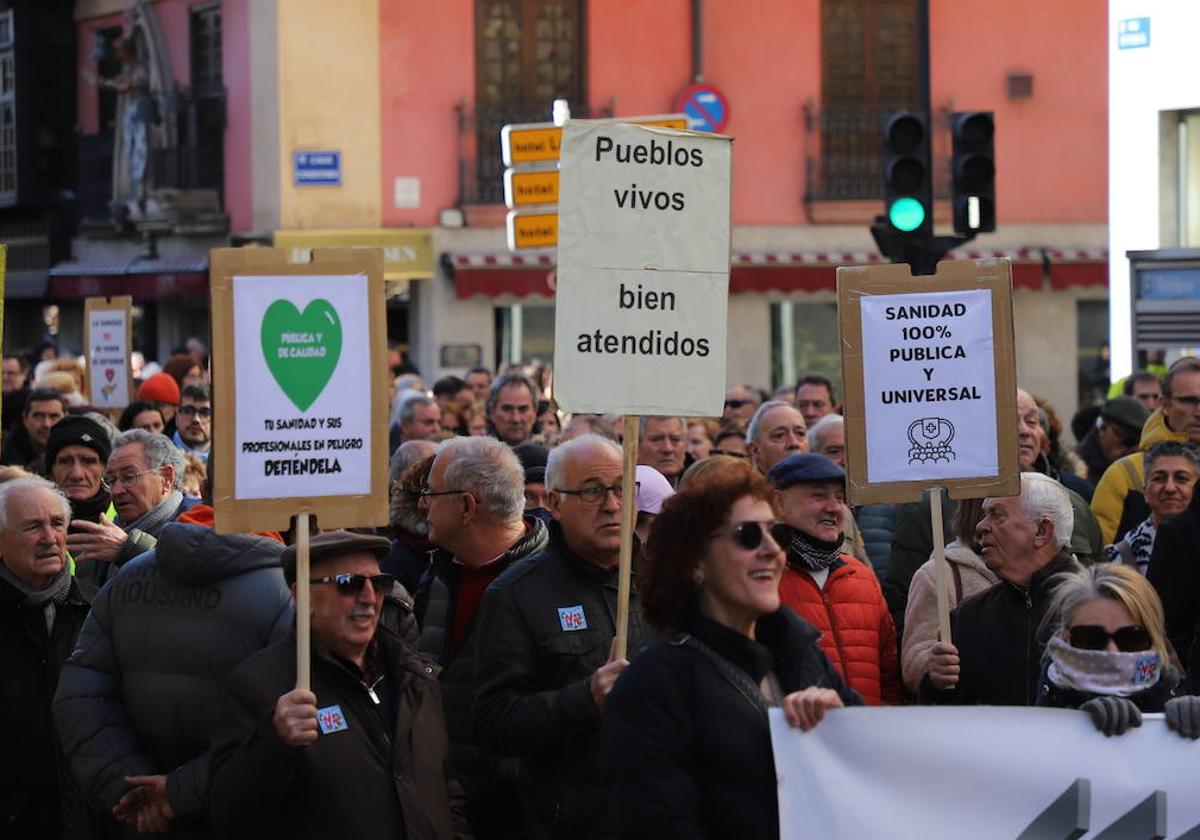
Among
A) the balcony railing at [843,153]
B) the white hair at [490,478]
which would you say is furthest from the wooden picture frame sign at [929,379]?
the balcony railing at [843,153]

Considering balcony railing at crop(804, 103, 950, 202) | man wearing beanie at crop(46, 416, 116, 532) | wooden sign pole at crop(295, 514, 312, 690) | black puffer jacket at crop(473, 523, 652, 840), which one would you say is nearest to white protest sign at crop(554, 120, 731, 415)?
black puffer jacket at crop(473, 523, 652, 840)

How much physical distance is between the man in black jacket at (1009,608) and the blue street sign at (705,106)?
2059 cm

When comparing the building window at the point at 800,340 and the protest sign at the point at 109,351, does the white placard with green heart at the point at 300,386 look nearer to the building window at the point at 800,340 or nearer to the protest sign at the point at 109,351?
the protest sign at the point at 109,351

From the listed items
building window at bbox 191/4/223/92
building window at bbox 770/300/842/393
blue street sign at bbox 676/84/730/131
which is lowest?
building window at bbox 770/300/842/393

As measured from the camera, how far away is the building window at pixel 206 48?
29.5 metres

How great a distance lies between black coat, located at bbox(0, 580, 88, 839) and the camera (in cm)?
718

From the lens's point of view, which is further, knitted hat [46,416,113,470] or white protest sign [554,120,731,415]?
knitted hat [46,416,113,470]

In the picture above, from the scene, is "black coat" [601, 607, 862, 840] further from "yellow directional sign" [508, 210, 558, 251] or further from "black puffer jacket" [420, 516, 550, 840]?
"yellow directional sign" [508, 210, 558, 251]

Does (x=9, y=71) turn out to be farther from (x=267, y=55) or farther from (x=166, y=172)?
(x=267, y=55)

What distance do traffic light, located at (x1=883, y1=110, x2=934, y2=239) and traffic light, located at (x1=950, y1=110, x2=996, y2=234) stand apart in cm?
23

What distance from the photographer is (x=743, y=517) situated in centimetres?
492

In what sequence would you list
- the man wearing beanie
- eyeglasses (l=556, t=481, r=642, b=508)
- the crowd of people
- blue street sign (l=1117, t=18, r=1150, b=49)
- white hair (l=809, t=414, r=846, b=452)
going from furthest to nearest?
blue street sign (l=1117, t=18, r=1150, b=49) → white hair (l=809, t=414, r=846, b=452) → the man wearing beanie → eyeglasses (l=556, t=481, r=642, b=508) → the crowd of people

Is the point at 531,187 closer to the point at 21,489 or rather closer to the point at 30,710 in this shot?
the point at 21,489

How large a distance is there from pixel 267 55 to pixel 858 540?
20.0m
